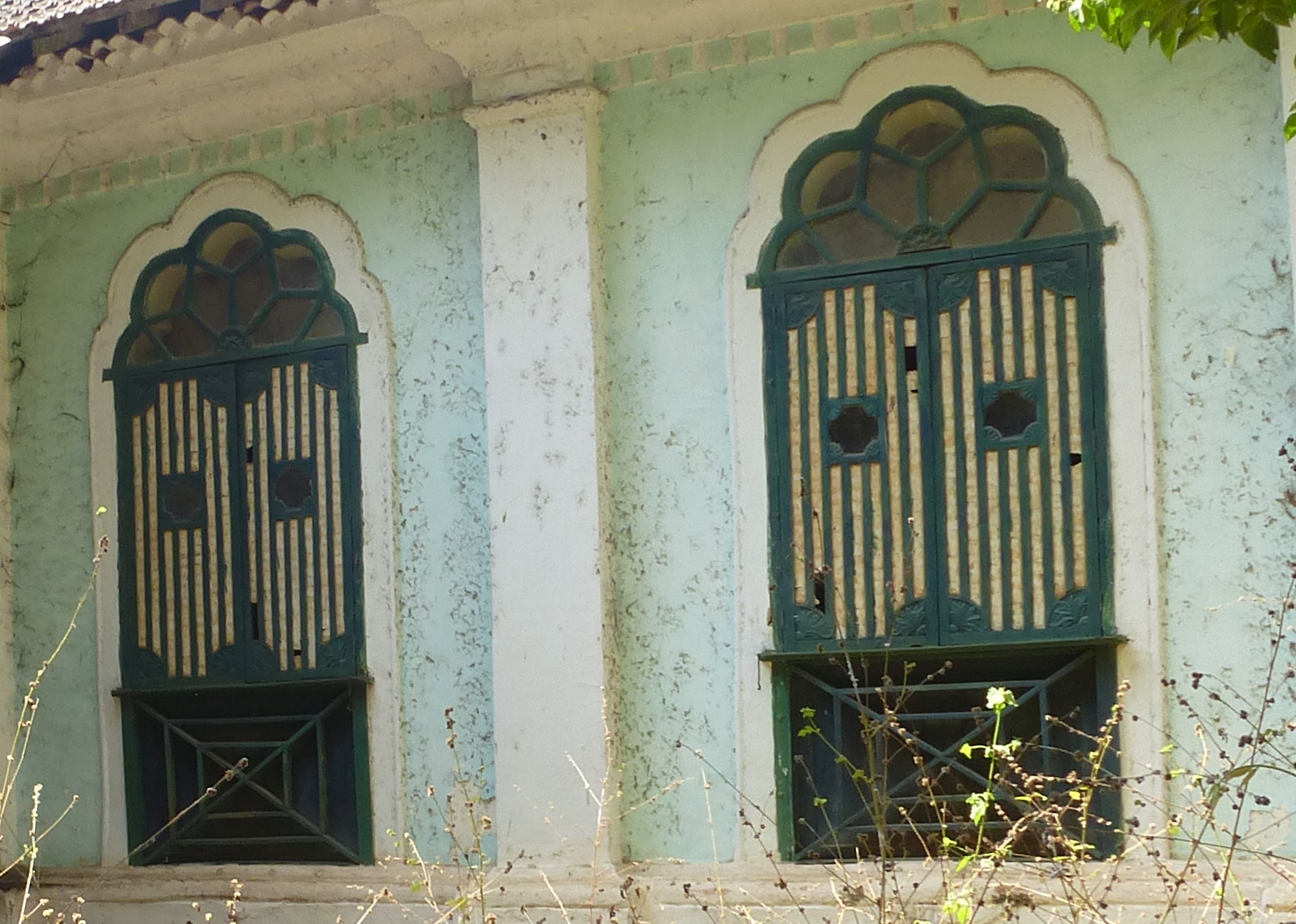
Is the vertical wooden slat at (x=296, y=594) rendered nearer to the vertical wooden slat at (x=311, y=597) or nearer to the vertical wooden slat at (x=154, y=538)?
the vertical wooden slat at (x=311, y=597)

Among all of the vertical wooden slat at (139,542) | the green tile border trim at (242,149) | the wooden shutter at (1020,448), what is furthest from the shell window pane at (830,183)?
the vertical wooden slat at (139,542)

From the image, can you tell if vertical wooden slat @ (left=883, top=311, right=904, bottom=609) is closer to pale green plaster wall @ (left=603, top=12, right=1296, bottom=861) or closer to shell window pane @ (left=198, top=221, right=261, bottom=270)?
pale green plaster wall @ (left=603, top=12, right=1296, bottom=861)

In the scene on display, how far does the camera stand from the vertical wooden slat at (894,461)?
20.2ft

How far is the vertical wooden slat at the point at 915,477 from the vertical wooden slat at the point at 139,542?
360 centimetres

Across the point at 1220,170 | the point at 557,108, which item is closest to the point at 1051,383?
the point at 1220,170

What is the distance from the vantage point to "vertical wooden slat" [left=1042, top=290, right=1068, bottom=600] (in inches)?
235

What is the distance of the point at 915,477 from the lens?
244 inches

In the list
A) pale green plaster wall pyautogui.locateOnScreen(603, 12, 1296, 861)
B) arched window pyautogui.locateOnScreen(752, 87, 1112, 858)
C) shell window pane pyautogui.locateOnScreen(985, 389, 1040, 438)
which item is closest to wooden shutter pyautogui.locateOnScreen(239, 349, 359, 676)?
pale green plaster wall pyautogui.locateOnScreen(603, 12, 1296, 861)

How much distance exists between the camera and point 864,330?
6324mm

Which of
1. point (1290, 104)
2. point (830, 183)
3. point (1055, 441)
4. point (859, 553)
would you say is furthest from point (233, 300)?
point (1290, 104)

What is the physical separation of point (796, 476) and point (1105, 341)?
1262 mm

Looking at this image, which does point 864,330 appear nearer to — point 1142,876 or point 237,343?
point 1142,876

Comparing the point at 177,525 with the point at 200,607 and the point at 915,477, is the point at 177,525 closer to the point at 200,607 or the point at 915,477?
the point at 200,607

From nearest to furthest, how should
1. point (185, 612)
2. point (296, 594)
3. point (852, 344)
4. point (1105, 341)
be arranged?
point (1105, 341)
point (852, 344)
point (296, 594)
point (185, 612)
